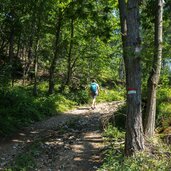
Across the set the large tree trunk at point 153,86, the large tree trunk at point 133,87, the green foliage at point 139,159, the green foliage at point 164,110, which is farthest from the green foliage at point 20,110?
the green foliage at point 164,110

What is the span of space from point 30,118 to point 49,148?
16.4 feet

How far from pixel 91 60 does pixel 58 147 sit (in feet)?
60.1

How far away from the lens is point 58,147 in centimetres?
1109

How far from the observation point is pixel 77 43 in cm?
2477

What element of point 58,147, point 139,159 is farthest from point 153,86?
point 58,147

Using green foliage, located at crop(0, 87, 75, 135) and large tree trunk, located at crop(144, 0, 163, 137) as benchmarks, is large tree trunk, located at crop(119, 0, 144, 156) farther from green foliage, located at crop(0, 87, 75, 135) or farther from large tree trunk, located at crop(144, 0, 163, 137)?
green foliage, located at crop(0, 87, 75, 135)

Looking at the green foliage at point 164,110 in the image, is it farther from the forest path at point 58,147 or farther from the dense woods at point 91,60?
the forest path at point 58,147

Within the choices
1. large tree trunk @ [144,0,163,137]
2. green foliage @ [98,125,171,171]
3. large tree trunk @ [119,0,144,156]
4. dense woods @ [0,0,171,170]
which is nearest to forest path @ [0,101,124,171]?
green foliage @ [98,125,171,171]

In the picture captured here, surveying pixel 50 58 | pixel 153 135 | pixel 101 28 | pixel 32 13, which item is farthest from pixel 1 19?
pixel 153 135

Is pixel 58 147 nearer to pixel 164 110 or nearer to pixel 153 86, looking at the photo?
pixel 153 86

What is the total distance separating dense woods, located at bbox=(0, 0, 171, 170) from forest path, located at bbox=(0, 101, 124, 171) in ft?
3.07

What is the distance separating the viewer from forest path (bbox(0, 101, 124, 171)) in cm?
952

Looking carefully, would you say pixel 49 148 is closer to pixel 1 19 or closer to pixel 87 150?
pixel 87 150

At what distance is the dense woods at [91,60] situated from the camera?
359 inches
